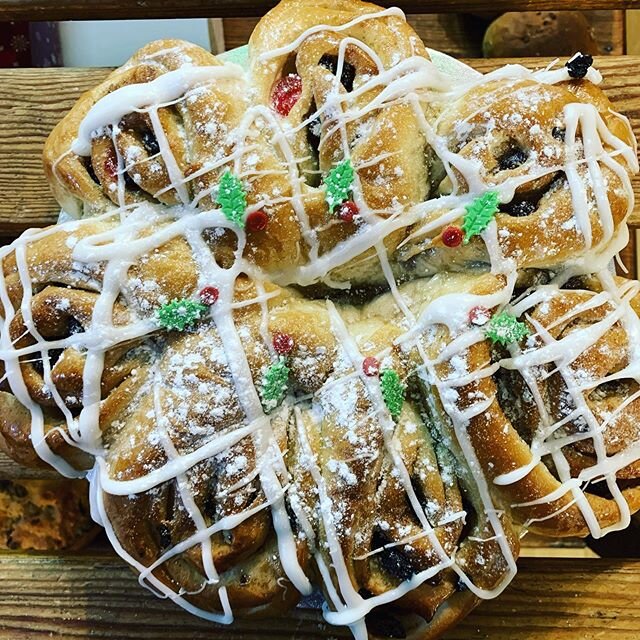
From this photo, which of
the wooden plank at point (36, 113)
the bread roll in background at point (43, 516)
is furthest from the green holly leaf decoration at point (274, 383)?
the bread roll in background at point (43, 516)

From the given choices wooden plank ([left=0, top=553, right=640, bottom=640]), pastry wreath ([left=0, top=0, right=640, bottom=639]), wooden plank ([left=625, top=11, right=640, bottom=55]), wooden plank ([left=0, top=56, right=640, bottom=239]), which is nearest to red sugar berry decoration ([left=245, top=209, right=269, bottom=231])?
pastry wreath ([left=0, top=0, right=640, bottom=639])

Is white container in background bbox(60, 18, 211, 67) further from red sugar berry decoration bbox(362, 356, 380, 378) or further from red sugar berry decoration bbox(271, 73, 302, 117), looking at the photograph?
red sugar berry decoration bbox(362, 356, 380, 378)

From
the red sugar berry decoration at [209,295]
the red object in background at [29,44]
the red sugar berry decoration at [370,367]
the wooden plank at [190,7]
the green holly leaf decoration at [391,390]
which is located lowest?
the green holly leaf decoration at [391,390]

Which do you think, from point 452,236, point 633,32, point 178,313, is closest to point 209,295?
point 178,313

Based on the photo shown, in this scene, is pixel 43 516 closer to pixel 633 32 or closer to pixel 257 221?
pixel 257 221

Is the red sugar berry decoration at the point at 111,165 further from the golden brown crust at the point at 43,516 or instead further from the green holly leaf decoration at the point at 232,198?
the golden brown crust at the point at 43,516
